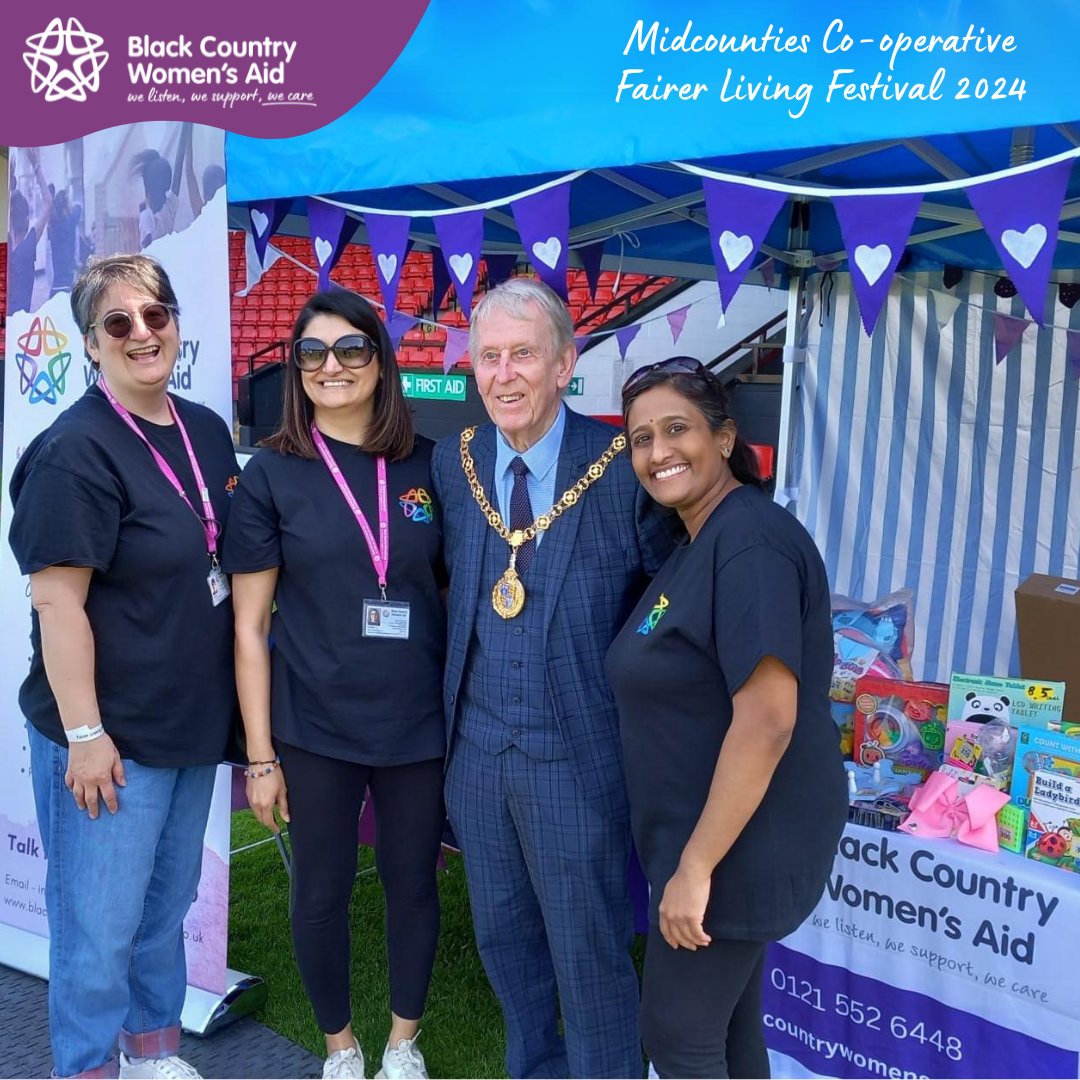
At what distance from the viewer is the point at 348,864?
2166mm

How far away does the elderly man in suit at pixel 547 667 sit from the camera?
1.91 meters

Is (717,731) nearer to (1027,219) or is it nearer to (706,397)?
(706,397)

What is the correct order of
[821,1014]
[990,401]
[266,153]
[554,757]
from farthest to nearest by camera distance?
1. [990,401]
2. [266,153]
3. [821,1014]
4. [554,757]

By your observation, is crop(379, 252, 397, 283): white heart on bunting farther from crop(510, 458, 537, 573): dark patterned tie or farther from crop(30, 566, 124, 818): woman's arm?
crop(30, 566, 124, 818): woman's arm

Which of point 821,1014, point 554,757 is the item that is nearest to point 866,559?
point 821,1014

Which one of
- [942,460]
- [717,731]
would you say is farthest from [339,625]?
[942,460]

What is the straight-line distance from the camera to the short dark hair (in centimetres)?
205

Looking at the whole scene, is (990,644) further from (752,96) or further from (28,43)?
(28,43)

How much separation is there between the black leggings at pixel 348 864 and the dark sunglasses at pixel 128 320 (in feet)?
2.93

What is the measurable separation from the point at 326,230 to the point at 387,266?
0.79ft

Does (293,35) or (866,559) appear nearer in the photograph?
(293,35)

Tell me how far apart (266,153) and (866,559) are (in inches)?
110

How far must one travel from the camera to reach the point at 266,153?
2.80m

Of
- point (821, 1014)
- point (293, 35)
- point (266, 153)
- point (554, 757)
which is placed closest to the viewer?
point (554, 757)
